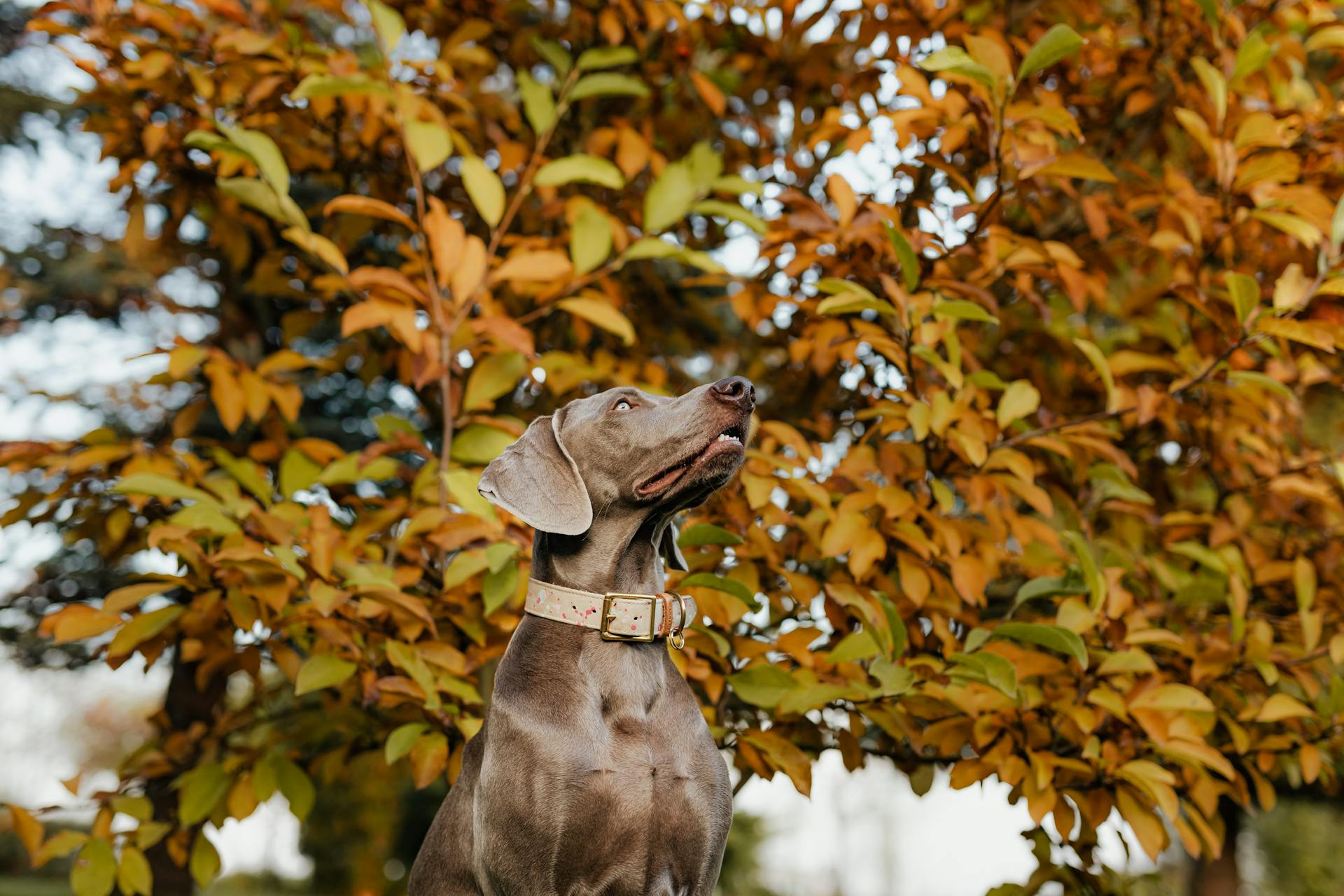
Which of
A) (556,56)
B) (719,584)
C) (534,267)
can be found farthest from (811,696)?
(556,56)

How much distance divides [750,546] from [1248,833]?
14094 millimetres

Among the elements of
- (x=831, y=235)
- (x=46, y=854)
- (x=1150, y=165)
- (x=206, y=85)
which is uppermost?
(x=1150, y=165)

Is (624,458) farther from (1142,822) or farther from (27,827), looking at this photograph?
(27,827)

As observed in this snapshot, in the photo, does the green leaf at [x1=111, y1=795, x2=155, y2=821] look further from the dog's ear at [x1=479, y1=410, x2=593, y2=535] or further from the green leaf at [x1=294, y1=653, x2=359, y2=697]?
the dog's ear at [x1=479, y1=410, x2=593, y2=535]

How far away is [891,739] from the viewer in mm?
3756

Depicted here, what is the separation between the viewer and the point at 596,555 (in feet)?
7.61

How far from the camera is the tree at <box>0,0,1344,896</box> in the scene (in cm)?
311

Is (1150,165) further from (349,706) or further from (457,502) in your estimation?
(349,706)

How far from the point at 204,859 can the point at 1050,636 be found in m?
2.78

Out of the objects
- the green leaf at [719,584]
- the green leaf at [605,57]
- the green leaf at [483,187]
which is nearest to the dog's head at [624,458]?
the green leaf at [719,584]

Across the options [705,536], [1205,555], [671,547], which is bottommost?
[671,547]

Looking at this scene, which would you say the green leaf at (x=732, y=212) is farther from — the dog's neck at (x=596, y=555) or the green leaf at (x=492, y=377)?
the dog's neck at (x=596, y=555)

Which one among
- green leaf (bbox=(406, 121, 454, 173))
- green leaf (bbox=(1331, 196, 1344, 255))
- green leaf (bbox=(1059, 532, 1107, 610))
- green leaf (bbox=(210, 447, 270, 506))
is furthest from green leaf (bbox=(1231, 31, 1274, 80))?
green leaf (bbox=(210, 447, 270, 506))

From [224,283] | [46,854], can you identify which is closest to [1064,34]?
[46,854]
